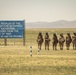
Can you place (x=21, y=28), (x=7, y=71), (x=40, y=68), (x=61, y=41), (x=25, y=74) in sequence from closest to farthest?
(x=25, y=74)
(x=7, y=71)
(x=40, y=68)
(x=61, y=41)
(x=21, y=28)

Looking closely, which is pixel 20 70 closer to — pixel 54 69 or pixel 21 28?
pixel 54 69

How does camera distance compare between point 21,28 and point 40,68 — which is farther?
point 21,28

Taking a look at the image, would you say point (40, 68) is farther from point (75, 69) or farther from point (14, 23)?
point (14, 23)

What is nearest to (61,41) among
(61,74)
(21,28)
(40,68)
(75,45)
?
(75,45)

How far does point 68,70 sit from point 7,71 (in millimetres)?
3701

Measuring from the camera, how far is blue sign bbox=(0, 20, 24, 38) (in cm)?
5459

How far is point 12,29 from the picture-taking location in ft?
179

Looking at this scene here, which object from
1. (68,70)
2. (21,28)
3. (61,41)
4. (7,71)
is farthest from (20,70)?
(21,28)

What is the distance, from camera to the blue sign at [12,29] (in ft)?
179

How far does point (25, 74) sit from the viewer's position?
2069 centimetres

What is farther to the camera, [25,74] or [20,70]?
[20,70]

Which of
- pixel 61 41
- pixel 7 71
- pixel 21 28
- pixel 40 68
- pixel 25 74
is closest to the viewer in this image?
pixel 25 74

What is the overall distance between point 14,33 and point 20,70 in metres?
32.3

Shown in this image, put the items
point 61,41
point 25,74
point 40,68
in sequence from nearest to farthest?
1. point 25,74
2. point 40,68
3. point 61,41
